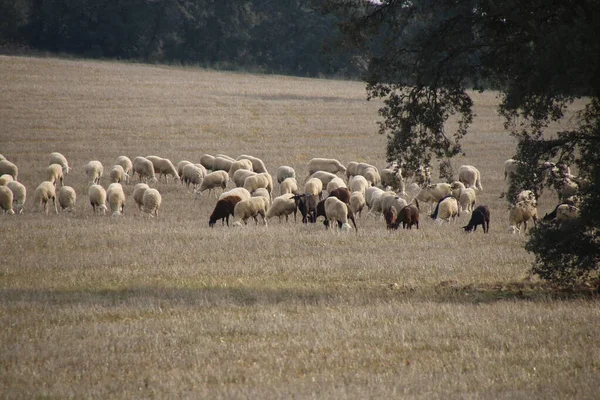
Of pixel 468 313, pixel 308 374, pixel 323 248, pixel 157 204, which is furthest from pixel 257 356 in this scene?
pixel 157 204

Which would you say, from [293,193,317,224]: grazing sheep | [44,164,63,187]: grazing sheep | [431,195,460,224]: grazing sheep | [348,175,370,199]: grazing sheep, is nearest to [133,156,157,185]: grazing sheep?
[44,164,63,187]: grazing sheep

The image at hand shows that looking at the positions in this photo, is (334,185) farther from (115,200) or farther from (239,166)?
(115,200)

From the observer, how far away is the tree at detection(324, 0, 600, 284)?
1105 cm

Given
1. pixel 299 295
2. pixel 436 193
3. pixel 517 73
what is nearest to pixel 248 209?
pixel 436 193

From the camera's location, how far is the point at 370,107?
187ft

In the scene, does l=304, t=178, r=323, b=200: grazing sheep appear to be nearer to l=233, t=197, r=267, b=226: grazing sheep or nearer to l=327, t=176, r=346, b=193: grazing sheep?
l=327, t=176, r=346, b=193: grazing sheep

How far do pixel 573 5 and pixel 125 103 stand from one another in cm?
4389

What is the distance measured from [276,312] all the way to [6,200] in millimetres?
14934

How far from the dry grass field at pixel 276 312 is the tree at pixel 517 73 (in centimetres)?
103

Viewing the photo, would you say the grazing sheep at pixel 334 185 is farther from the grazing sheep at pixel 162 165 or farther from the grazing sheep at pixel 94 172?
the grazing sheep at pixel 94 172

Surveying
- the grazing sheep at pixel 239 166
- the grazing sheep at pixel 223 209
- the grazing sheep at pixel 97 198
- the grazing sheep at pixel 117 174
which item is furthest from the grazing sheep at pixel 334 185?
the grazing sheep at pixel 117 174

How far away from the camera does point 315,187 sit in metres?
26.0

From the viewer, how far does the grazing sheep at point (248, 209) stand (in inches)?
857

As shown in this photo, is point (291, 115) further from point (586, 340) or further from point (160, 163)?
point (586, 340)
